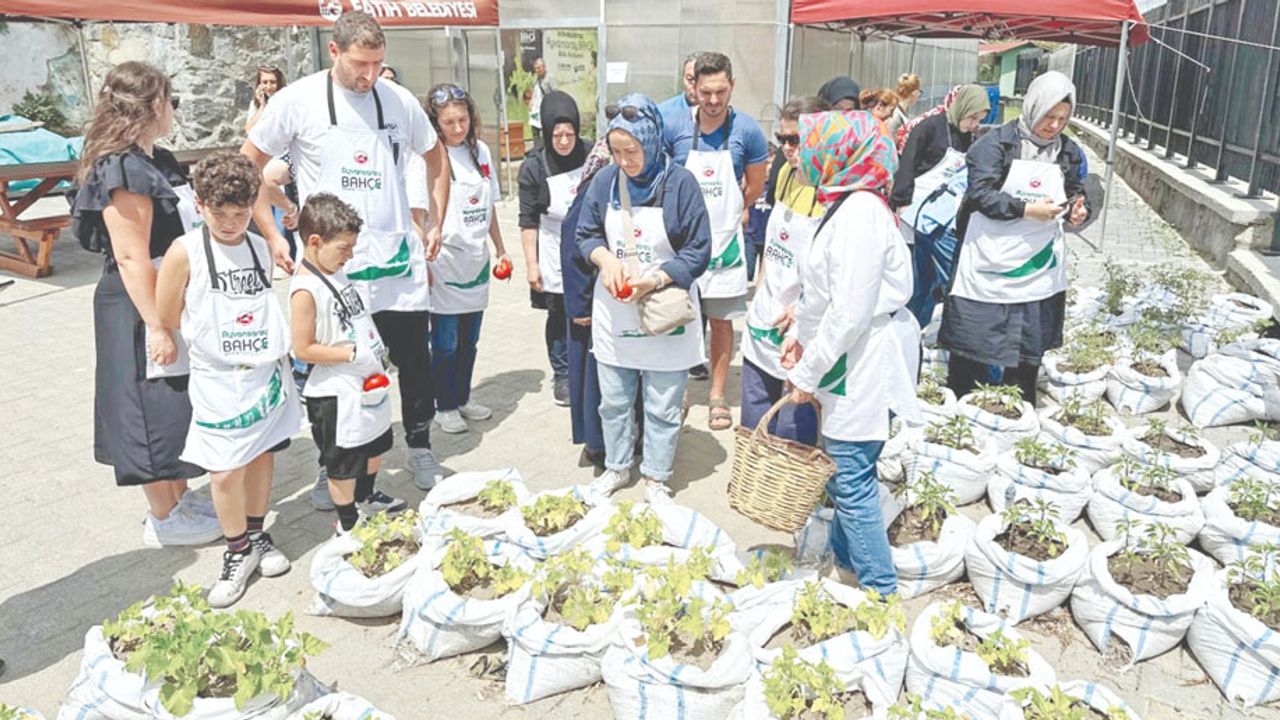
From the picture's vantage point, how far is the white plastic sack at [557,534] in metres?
3.34

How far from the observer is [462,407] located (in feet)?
17.1

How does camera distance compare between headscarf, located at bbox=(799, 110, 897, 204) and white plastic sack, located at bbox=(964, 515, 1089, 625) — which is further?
white plastic sack, located at bbox=(964, 515, 1089, 625)

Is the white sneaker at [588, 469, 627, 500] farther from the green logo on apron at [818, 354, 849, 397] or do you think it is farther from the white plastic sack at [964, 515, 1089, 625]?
the white plastic sack at [964, 515, 1089, 625]

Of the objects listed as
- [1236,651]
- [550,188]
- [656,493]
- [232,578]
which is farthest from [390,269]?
[1236,651]

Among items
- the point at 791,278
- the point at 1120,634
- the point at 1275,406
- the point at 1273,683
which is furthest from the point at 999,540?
the point at 1275,406

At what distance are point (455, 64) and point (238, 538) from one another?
9.56m

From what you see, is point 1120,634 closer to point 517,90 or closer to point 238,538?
point 238,538

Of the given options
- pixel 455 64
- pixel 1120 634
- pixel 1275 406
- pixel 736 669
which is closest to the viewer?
pixel 736 669

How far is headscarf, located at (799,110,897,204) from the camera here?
2863 millimetres

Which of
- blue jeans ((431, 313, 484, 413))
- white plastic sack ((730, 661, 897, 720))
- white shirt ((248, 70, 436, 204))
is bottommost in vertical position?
white plastic sack ((730, 661, 897, 720))

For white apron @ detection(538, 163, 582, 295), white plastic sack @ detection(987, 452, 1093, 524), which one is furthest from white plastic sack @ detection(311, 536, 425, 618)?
white plastic sack @ detection(987, 452, 1093, 524)

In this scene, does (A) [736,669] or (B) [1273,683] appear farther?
(B) [1273,683]

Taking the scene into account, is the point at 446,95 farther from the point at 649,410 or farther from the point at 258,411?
the point at 258,411

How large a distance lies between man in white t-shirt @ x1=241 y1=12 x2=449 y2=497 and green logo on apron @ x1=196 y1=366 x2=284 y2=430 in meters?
0.63
